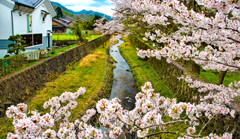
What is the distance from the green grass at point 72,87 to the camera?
264 inches

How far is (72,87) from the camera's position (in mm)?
9578

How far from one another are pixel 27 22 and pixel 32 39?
74.7 inches

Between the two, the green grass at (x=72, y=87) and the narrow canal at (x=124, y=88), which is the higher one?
the green grass at (x=72, y=87)

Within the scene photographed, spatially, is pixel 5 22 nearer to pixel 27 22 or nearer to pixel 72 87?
pixel 27 22

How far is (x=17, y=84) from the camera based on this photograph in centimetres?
703

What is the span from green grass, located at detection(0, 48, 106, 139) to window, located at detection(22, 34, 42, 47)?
6.12 metres

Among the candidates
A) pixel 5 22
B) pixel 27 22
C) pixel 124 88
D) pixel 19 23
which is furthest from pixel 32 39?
pixel 124 88

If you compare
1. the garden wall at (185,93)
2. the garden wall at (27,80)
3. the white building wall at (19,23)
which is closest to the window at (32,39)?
the white building wall at (19,23)

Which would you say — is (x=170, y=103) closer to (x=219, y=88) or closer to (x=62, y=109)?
(x=62, y=109)

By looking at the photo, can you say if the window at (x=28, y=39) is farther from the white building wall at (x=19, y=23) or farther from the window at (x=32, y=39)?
the white building wall at (x=19, y=23)

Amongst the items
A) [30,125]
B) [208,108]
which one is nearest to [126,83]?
[208,108]

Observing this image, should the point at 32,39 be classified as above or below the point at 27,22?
below

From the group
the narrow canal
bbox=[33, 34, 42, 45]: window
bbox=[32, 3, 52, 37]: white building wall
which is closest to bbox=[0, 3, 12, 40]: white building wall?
bbox=[32, 3, 52, 37]: white building wall

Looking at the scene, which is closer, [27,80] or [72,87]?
[27,80]
